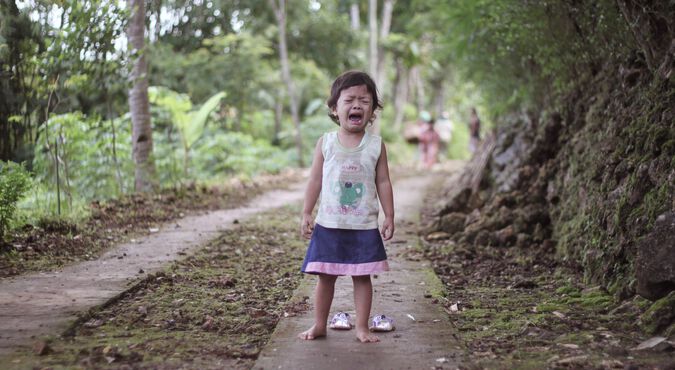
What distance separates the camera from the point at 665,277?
3.58 meters

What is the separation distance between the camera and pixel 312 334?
12.1ft

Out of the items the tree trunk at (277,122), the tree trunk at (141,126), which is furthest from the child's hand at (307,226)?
the tree trunk at (277,122)

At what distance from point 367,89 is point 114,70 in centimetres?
471

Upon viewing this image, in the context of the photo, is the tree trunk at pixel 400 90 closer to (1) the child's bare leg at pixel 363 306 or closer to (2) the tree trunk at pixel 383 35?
(2) the tree trunk at pixel 383 35

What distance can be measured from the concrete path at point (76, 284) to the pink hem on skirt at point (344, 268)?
4.42 ft

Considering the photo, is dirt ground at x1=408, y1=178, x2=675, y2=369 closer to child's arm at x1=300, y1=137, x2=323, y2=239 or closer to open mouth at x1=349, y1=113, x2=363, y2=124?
child's arm at x1=300, y1=137, x2=323, y2=239

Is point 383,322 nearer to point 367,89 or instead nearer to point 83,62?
point 367,89

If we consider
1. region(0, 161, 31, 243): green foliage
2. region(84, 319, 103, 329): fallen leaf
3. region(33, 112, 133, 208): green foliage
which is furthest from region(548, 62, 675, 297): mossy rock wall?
region(33, 112, 133, 208): green foliage

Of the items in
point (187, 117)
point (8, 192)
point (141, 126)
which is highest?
point (187, 117)

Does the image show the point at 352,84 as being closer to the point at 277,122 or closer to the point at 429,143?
the point at 429,143

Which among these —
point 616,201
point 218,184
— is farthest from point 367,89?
point 218,184

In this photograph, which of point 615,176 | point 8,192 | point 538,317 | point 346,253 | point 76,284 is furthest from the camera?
point 8,192

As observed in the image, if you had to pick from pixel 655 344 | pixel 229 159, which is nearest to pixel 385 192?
pixel 655 344

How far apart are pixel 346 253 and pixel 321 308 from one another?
33cm
